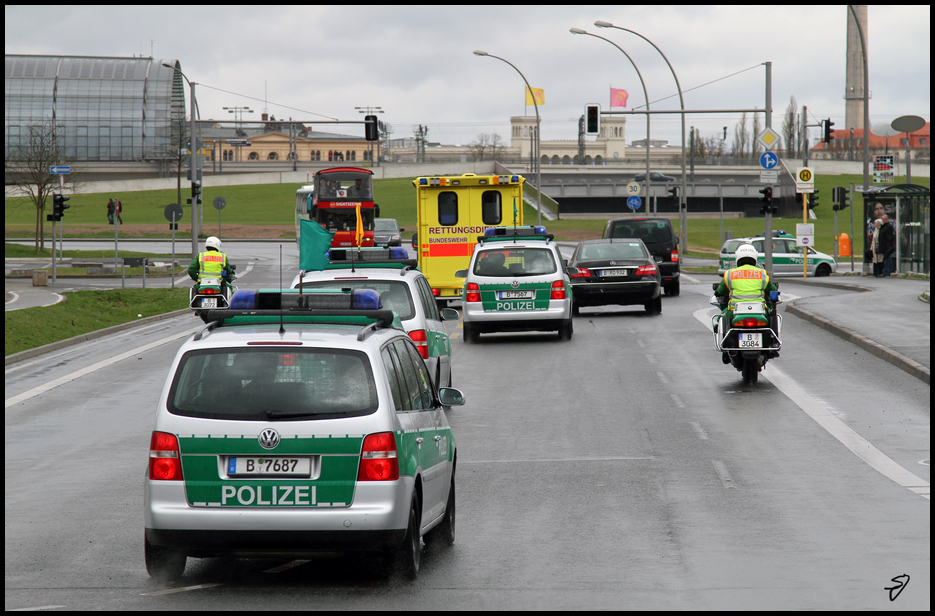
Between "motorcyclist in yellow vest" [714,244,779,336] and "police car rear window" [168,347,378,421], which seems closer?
"police car rear window" [168,347,378,421]

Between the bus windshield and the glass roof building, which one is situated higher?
the glass roof building

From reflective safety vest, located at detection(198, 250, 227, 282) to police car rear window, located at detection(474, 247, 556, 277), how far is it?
16.2 feet

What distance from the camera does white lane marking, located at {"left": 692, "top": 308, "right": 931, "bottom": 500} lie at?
9617 mm

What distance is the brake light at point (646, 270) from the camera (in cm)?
2545

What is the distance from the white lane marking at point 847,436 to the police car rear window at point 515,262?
513 centimetres

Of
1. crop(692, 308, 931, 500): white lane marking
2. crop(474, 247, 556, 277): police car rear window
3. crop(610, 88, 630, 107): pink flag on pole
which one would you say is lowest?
crop(692, 308, 931, 500): white lane marking

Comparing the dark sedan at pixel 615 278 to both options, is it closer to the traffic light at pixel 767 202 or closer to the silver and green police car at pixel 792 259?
the traffic light at pixel 767 202

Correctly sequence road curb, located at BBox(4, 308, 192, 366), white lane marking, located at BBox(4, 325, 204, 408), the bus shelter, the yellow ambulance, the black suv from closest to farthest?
white lane marking, located at BBox(4, 325, 204, 408), road curb, located at BBox(4, 308, 192, 366), the yellow ambulance, the black suv, the bus shelter

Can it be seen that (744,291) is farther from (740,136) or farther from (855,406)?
(740,136)

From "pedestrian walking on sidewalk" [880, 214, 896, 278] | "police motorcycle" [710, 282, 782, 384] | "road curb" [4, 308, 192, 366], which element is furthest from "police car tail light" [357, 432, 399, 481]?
"pedestrian walking on sidewalk" [880, 214, 896, 278]

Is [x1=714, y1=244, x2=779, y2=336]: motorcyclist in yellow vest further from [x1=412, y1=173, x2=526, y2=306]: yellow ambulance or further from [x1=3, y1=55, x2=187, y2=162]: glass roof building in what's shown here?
[x1=3, y1=55, x2=187, y2=162]: glass roof building

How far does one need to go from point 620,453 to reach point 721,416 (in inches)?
99.0

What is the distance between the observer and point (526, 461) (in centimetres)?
1070

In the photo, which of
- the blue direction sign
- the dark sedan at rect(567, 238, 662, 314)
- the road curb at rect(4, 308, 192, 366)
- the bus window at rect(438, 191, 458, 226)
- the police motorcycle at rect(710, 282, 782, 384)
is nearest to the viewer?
the police motorcycle at rect(710, 282, 782, 384)
